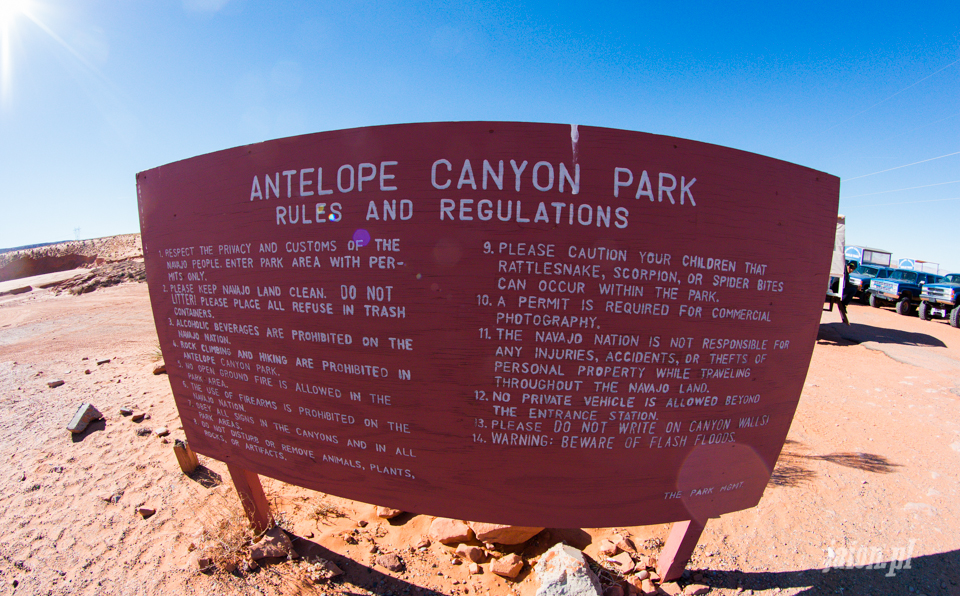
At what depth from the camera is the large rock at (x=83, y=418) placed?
5.30 metres

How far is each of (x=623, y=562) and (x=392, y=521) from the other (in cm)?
204

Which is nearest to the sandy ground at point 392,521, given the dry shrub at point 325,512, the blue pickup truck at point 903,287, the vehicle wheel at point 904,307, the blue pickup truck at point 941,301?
the dry shrub at point 325,512

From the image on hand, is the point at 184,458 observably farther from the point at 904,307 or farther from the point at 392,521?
the point at 904,307

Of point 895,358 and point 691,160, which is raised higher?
point 691,160

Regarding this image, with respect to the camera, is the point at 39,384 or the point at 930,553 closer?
the point at 930,553

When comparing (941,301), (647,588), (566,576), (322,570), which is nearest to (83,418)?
(322,570)

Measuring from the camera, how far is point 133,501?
398 cm

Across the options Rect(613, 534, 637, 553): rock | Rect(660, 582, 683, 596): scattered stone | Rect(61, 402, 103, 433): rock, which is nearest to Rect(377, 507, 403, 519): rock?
Rect(613, 534, 637, 553): rock

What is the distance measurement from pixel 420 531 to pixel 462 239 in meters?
2.89

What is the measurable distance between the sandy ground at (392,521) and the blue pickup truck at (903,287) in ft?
46.0

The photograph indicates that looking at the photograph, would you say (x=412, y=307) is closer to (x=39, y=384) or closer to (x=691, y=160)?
(x=691, y=160)

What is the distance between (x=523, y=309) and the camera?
1.83 m

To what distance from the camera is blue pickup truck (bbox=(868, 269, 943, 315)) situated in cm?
1631

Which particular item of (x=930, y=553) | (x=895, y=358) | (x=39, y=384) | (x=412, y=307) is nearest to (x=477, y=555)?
(x=412, y=307)
